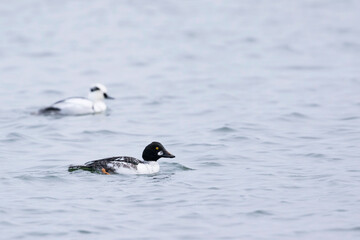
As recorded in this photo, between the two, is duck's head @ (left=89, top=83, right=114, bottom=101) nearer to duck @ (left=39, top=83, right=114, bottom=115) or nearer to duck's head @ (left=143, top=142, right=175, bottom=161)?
duck @ (left=39, top=83, right=114, bottom=115)

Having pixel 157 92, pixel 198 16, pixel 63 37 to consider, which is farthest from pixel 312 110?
pixel 198 16

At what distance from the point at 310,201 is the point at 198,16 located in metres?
28.8

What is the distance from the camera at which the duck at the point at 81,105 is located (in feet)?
74.7

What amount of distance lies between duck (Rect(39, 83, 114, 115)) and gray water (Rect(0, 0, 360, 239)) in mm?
433

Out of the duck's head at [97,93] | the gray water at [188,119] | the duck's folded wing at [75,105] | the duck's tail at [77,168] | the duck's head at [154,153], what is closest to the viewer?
the gray water at [188,119]

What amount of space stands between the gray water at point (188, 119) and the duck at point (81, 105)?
433mm

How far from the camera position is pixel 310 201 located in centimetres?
1382

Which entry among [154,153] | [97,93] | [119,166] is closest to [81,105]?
[97,93]

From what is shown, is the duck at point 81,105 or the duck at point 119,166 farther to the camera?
the duck at point 81,105

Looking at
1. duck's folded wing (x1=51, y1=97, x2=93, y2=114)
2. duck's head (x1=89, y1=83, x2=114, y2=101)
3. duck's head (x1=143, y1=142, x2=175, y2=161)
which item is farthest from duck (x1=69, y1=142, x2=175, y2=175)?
duck's head (x1=89, y1=83, x2=114, y2=101)

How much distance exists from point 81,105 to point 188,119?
10.4 feet

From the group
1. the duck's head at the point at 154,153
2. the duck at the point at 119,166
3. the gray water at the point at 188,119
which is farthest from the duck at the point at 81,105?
the duck at the point at 119,166

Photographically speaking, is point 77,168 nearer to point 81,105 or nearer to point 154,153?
point 154,153

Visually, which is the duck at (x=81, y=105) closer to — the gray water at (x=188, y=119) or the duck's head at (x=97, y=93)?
the duck's head at (x=97, y=93)
